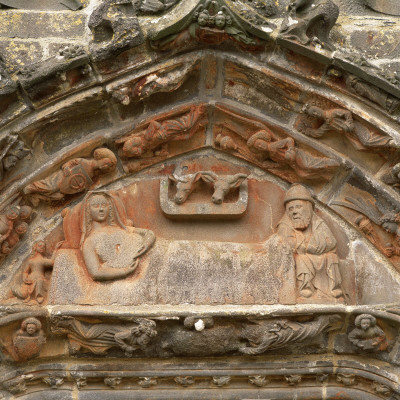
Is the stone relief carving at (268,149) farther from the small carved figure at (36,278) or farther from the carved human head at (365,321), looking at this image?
the small carved figure at (36,278)

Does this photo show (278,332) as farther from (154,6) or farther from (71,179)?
(154,6)

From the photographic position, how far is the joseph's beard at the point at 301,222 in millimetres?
7102

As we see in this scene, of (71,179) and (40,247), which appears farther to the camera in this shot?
(71,179)

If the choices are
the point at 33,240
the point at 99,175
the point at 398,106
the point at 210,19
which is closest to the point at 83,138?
the point at 99,175

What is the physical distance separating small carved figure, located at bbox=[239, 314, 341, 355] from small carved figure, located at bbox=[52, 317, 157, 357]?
0.69 m

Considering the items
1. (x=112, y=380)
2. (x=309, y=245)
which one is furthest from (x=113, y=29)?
(x=112, y=380)

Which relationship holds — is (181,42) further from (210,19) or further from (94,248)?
(94,248)

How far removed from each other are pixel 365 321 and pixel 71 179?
238 cm

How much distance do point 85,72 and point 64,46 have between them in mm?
393

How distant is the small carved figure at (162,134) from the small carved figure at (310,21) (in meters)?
0.94

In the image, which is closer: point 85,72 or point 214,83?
point 85,72

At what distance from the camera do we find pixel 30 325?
6.52 meters

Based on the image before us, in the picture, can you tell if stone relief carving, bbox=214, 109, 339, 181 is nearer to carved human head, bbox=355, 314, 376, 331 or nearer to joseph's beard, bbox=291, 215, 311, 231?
joseph's beard, bbox=291, 215, 311, 231

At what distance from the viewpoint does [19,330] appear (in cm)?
657
